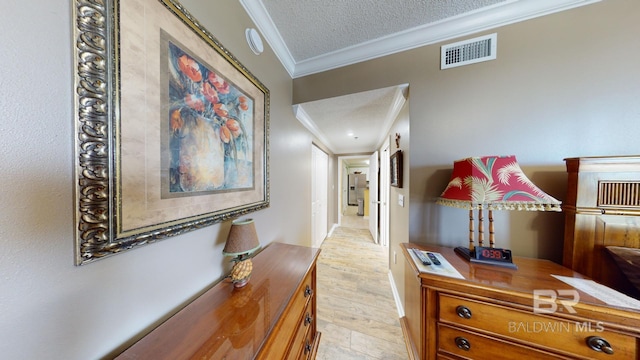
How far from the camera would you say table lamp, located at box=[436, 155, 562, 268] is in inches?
38.0

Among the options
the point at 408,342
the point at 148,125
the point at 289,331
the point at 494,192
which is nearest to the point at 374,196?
the point at 408,342

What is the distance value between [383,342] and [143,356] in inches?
62.8

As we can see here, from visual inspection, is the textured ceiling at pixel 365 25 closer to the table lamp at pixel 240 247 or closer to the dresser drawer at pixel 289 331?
the table lamp at pixel 240 247

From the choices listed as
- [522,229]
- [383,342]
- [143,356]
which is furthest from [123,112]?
[522,229]

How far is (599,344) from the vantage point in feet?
2.45

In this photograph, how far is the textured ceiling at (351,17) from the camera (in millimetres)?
1241

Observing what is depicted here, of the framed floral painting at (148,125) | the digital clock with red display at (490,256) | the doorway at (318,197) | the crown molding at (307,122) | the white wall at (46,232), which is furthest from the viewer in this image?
the doorway at (318,197)

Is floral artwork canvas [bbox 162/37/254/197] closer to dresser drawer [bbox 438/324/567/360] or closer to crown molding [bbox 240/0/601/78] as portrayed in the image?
crown molding [bbox 240/0/601/78]

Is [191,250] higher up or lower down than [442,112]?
lower down

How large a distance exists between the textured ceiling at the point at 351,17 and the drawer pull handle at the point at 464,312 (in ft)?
6.44

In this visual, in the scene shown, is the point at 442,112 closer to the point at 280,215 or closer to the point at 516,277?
the point at 516,277

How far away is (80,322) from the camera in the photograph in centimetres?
52

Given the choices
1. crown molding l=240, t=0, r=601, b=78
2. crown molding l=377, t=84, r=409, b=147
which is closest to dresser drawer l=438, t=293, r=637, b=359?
crown molding l=377, t=84, r=409, b=147

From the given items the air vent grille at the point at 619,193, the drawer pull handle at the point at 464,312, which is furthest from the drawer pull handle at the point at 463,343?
the air vent grille at the point at 619,193
